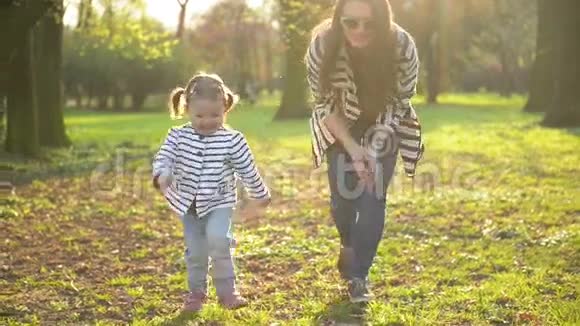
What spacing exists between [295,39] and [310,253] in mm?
17767

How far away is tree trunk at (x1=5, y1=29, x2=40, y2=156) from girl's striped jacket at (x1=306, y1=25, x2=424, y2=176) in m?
10.3

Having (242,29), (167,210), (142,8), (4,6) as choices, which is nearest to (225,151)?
(167,210)

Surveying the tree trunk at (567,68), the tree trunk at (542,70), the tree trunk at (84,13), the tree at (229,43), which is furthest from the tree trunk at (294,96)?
the tree at (229,43)

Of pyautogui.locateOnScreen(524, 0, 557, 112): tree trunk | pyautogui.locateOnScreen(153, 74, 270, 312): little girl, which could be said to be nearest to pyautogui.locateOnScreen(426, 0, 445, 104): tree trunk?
pyautogui.locateOnScreen(524, 0, 557, 112): tree trunk

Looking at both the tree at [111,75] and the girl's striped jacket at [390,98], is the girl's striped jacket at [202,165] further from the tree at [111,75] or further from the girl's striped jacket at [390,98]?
the tree at [111,75]

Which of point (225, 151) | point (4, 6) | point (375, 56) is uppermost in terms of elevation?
point (4, 6)

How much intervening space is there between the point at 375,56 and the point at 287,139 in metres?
17.6

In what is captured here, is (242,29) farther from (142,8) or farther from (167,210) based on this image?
(167,210)

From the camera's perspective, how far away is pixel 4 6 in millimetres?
12711

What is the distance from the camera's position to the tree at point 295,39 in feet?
78.2

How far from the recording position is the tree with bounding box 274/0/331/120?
23828 millimetres

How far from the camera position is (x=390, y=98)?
5414mm

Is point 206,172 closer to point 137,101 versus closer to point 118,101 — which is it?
point 137,101

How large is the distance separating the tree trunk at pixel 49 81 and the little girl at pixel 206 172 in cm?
1473
